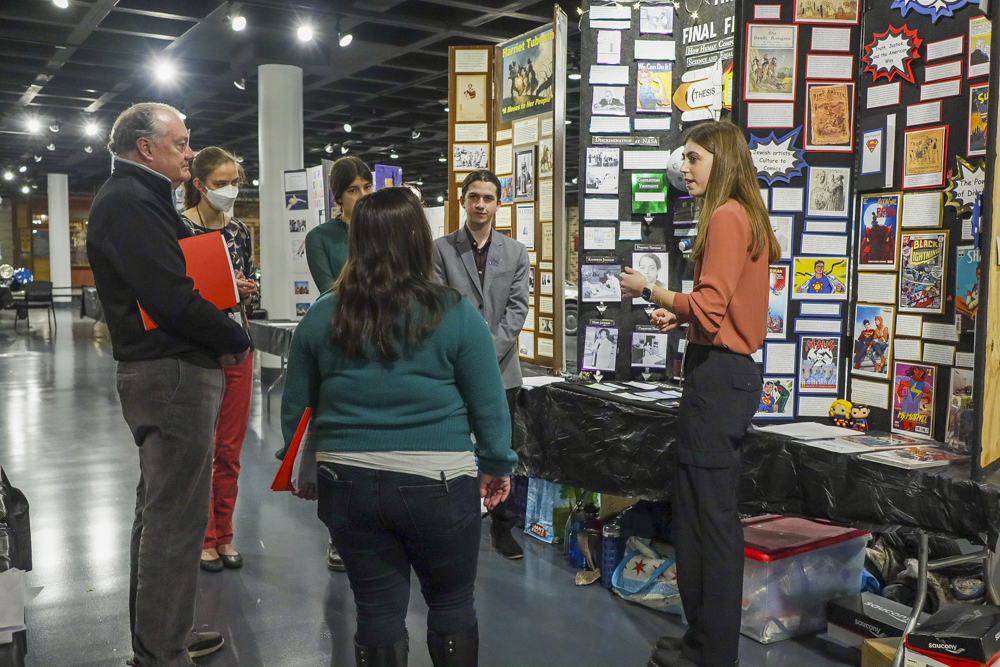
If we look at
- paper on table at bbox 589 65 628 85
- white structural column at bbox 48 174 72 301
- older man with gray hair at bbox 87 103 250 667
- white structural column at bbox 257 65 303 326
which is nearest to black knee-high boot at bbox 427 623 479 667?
older man with gray hair at bbox 87 103 250 667

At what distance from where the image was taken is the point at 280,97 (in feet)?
26.1

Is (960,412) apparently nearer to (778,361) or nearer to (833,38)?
(778,361)

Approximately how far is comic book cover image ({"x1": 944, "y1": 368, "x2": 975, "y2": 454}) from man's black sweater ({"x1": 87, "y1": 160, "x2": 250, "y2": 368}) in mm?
2159

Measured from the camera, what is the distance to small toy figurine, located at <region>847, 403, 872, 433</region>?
275cm

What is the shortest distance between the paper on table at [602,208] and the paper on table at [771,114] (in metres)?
0.85

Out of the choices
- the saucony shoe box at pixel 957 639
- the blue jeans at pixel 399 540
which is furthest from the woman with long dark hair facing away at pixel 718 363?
the blue jeans at pixel 399 540

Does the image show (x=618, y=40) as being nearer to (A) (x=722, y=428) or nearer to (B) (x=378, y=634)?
(A) (x=722, y=428)

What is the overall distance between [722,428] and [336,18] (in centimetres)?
607

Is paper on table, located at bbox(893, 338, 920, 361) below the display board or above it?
below

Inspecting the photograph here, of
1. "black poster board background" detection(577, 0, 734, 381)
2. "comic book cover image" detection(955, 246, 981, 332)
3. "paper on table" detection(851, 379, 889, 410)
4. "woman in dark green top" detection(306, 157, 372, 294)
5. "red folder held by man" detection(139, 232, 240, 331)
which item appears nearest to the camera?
"red folder held by man" detection(139, 232, 240, 331)

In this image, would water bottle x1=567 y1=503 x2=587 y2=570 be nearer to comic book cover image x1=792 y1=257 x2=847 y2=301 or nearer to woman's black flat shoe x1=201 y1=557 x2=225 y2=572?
comic book cover image x1=792 y1=257 x2=847 y2=301

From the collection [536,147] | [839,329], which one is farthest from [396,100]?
[839,329]

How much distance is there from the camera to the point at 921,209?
101 inches

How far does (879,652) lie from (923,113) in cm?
169
